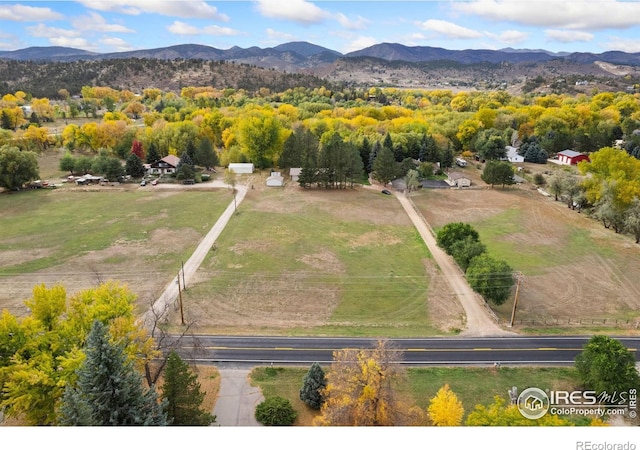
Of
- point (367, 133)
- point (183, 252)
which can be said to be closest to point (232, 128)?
point (367, 133)

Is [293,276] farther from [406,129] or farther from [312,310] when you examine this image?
[406,129]

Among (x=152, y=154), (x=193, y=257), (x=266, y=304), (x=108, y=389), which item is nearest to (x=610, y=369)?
(x=266, y=304)

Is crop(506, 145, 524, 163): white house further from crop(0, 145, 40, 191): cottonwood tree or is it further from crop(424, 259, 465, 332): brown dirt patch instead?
crop(0, 145, 40, 191): cottonwood tree

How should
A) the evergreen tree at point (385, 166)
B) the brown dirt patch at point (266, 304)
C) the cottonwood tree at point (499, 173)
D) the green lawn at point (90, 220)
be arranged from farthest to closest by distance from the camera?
the evergreen tree at point (385, 166) → the cottonwood tree at point (499, 173) → the green lawn at point (90, 220) → the brown dirt patch at point (266, 304)

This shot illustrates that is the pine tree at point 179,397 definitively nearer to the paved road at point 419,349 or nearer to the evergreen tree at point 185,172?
the paved road at point 419,349

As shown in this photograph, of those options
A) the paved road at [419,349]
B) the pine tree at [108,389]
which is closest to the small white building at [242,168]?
the paved road at [419,349]

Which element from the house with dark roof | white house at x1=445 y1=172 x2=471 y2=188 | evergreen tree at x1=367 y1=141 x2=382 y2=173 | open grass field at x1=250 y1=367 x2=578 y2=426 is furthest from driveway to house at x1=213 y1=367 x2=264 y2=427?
the house with dark roof

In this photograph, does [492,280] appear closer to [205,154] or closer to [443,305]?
[443,305]
